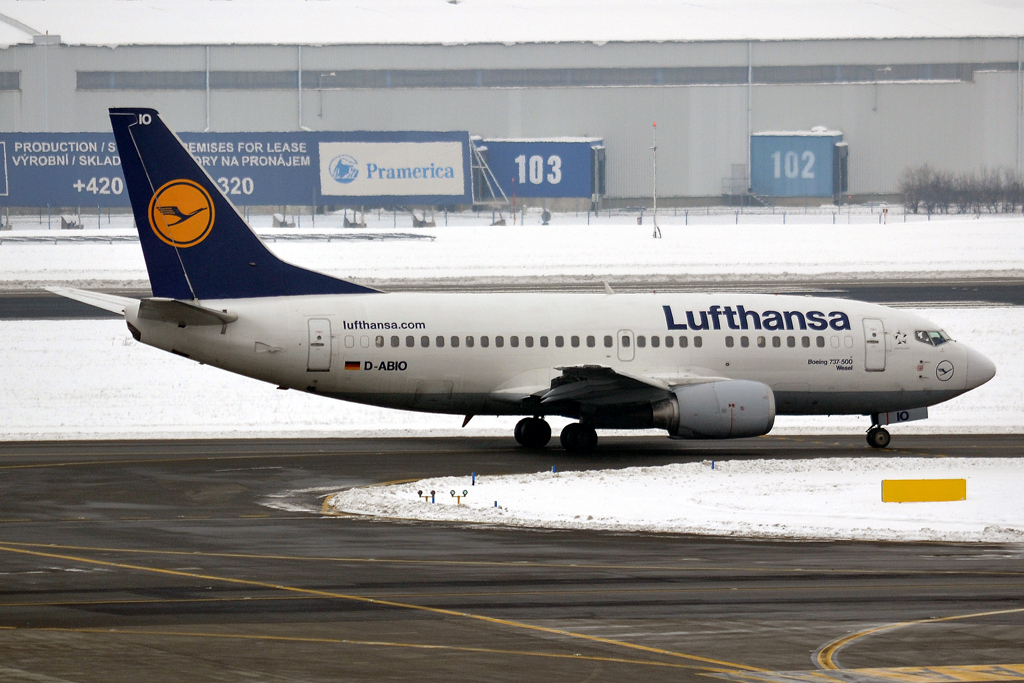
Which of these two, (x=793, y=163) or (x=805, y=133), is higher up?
(x=805, y=133)

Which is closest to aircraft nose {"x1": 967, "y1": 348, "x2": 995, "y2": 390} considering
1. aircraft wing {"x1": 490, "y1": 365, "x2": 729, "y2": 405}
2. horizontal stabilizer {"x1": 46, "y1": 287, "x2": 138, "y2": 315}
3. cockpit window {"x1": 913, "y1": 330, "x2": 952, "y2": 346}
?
cockpit window {"x1": 913, "y1": 330, "x2": 952, "y2": 346}

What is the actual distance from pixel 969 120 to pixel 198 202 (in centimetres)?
8263

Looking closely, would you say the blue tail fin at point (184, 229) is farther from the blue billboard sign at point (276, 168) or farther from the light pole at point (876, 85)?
the light pole at point (876, 85)

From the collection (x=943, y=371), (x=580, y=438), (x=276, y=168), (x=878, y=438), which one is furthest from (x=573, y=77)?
(x=580, y=438)

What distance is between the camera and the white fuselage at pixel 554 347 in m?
31.1

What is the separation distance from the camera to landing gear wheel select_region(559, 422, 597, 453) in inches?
1251

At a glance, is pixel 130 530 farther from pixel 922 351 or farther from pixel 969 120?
pixel 969 120

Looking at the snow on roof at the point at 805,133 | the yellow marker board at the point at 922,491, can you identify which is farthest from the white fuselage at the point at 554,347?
the snow on roof at the point at 805,133

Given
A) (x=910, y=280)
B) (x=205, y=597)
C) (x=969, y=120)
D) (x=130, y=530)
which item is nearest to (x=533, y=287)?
(x=910, y=280)

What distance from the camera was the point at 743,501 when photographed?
23516mm

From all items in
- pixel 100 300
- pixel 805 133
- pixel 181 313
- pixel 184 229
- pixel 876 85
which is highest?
pixel 876 85

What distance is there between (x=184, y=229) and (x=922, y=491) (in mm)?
16973

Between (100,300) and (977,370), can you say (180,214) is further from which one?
(977,370)

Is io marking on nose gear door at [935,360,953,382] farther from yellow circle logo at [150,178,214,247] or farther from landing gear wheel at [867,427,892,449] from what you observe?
yellow circle logo at [150,178,214,247]
